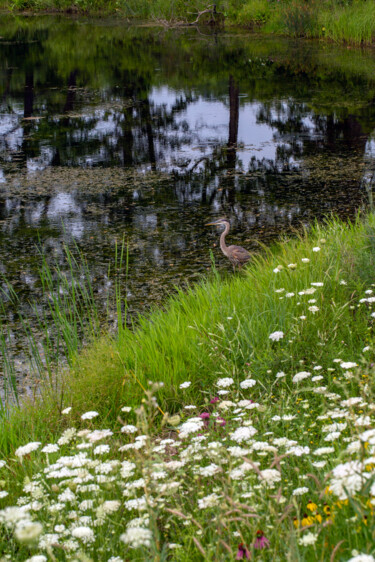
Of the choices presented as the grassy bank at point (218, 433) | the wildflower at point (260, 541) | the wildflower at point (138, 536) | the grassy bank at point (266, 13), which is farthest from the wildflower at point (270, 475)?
the grassy bank at point (266, 13)

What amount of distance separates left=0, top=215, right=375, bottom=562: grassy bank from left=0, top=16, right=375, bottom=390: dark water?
1423 mm

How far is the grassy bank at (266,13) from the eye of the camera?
55.3 feet

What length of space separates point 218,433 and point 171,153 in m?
7.33

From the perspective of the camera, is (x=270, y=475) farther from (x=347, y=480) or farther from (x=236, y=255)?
(x=236, y=255)

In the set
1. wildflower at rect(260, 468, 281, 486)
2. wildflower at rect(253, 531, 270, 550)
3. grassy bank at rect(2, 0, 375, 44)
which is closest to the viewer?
wildflower at rect(253, 531, 270, 550)

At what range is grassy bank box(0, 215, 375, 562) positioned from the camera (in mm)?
1663

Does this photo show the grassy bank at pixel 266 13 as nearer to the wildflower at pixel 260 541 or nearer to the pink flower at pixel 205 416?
the pink flower at pixel 205 416

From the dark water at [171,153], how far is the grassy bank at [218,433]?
1.42 metres

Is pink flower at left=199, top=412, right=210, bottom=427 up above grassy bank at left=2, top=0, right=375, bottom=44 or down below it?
below

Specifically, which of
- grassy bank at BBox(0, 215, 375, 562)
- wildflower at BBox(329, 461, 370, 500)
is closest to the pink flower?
grassy bank at BBox(0, 215, 375, 562)

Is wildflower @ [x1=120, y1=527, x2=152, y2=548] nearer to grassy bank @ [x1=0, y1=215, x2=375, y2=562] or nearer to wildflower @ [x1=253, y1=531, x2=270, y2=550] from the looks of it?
grassy bank @ [x1=0, y1=215, x2=375, y2=562]

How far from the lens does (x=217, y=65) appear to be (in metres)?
16.2

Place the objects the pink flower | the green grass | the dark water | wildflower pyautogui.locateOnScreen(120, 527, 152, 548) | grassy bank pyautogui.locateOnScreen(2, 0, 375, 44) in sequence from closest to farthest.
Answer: wildflower pyautogui.locateOnScreen(120, 527, 152, 548) < the pink flower < the green grass < the dark water < grassy bank pyautogui.locateOnScreen(2, 0, 375, 44)

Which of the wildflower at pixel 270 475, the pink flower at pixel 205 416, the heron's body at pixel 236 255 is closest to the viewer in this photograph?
the wildflower at pixel 270 475
